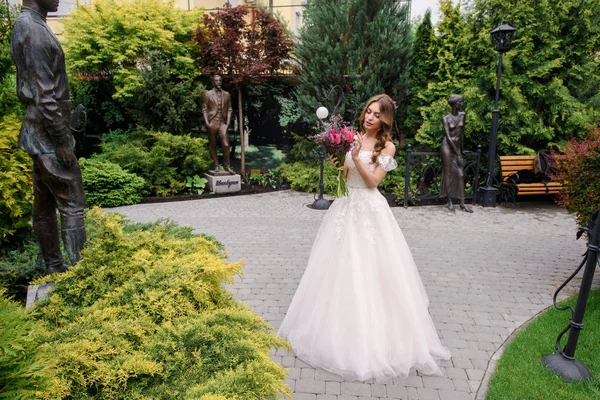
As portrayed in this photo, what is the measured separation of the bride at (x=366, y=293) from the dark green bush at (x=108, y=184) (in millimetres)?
7095

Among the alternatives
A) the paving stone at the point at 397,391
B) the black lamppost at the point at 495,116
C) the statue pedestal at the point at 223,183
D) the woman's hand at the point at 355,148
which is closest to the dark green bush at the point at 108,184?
the statue pedestal at the point at 223,183

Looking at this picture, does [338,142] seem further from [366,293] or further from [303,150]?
[303,150]

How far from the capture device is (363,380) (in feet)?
11.1

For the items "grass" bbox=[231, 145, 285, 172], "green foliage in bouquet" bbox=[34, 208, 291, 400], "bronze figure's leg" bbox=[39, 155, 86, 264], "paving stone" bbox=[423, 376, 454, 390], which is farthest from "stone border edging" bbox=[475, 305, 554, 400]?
"grass" bbox=[231, 145, 285, 172]

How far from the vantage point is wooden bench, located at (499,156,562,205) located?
9.96 m

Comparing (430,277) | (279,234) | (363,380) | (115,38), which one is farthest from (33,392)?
(115,38)

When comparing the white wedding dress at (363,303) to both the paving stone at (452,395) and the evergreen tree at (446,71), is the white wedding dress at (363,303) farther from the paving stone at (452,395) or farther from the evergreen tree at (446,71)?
the evergreen tree at (446,71)

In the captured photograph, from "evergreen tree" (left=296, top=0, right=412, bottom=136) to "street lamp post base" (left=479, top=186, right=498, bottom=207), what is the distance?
144 inches

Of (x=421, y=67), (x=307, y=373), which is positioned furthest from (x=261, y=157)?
(x=307, y=373)

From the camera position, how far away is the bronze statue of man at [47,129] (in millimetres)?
3553

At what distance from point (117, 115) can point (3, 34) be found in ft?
18.6

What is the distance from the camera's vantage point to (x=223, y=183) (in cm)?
1127

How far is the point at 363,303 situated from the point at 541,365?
5.56ft

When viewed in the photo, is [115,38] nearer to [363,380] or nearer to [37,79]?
[37,79]
